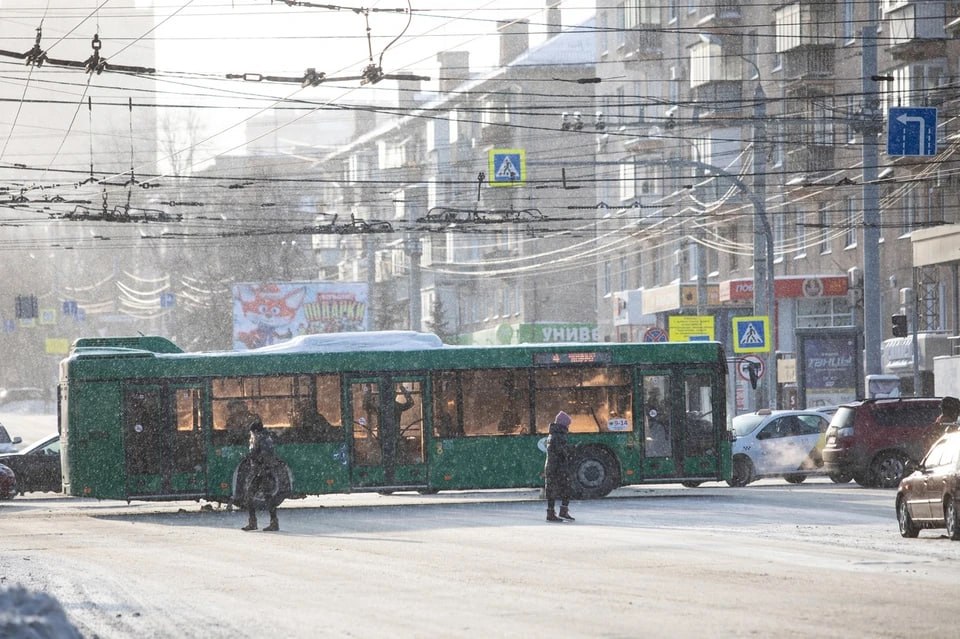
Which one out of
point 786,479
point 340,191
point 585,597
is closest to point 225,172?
point 340,191

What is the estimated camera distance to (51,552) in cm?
2064

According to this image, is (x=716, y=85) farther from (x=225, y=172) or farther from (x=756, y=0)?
(x=225, y=172)

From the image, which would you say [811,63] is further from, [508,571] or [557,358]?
[508,571]

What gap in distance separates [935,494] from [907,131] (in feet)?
45.2

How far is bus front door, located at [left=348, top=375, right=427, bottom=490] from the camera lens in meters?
29.1

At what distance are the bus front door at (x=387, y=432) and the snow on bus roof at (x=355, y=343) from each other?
564 millimetres

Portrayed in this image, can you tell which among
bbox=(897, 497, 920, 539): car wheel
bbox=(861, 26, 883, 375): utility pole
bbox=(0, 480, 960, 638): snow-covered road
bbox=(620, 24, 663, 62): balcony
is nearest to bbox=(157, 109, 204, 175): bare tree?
bbox=(620, 24, 663, 62): balcony

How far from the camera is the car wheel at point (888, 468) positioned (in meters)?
31.2

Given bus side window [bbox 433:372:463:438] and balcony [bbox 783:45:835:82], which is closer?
bus side window [bbox 433:372:463:438]

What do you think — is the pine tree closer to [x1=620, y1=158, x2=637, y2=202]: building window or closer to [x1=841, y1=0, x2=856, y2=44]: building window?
[x1=620, y1=158, x2=637, y2=202]: building window

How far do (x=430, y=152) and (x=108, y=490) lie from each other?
59938 mm

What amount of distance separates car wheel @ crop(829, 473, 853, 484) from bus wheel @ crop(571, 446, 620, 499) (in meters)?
4.71

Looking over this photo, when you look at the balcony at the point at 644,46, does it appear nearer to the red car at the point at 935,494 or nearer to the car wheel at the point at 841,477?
the car wheel at the point at 841,477

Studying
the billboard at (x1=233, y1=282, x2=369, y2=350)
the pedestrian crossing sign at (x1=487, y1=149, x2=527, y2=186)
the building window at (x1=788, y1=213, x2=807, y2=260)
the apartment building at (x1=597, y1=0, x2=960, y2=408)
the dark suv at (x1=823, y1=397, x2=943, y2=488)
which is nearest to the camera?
the dark suv at (x1=823, y1=397, x2=943, y2=488)
